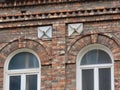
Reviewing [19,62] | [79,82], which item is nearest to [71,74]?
[79,82]

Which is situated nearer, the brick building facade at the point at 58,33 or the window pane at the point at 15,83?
the brick building facade at the point at 58,33

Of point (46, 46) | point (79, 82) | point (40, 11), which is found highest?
point (40, 11)

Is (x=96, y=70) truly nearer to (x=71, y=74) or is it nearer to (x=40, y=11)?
(x=71, y=74)

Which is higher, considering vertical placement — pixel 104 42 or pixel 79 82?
pixel 104 42

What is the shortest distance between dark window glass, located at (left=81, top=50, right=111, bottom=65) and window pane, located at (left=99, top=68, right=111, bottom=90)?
307 mm

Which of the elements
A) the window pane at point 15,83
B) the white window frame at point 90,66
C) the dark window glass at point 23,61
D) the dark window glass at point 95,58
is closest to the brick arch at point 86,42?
the white window frame at point 90,66

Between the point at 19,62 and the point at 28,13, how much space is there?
1639 mm

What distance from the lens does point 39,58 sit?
19406mm

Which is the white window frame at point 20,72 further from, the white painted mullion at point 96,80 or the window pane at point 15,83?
the white painted mullion at point 96,80

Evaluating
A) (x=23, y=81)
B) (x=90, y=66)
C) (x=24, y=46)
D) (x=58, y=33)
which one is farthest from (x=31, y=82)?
(x=90, y=66)

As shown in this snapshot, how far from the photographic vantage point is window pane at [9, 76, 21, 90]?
19.5m

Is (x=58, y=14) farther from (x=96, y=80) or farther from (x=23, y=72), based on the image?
(x=96, y=80)

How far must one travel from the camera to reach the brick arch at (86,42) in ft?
62.3

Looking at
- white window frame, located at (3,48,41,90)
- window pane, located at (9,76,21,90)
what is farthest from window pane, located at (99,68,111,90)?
window pane, located at (9,76,21,90)
